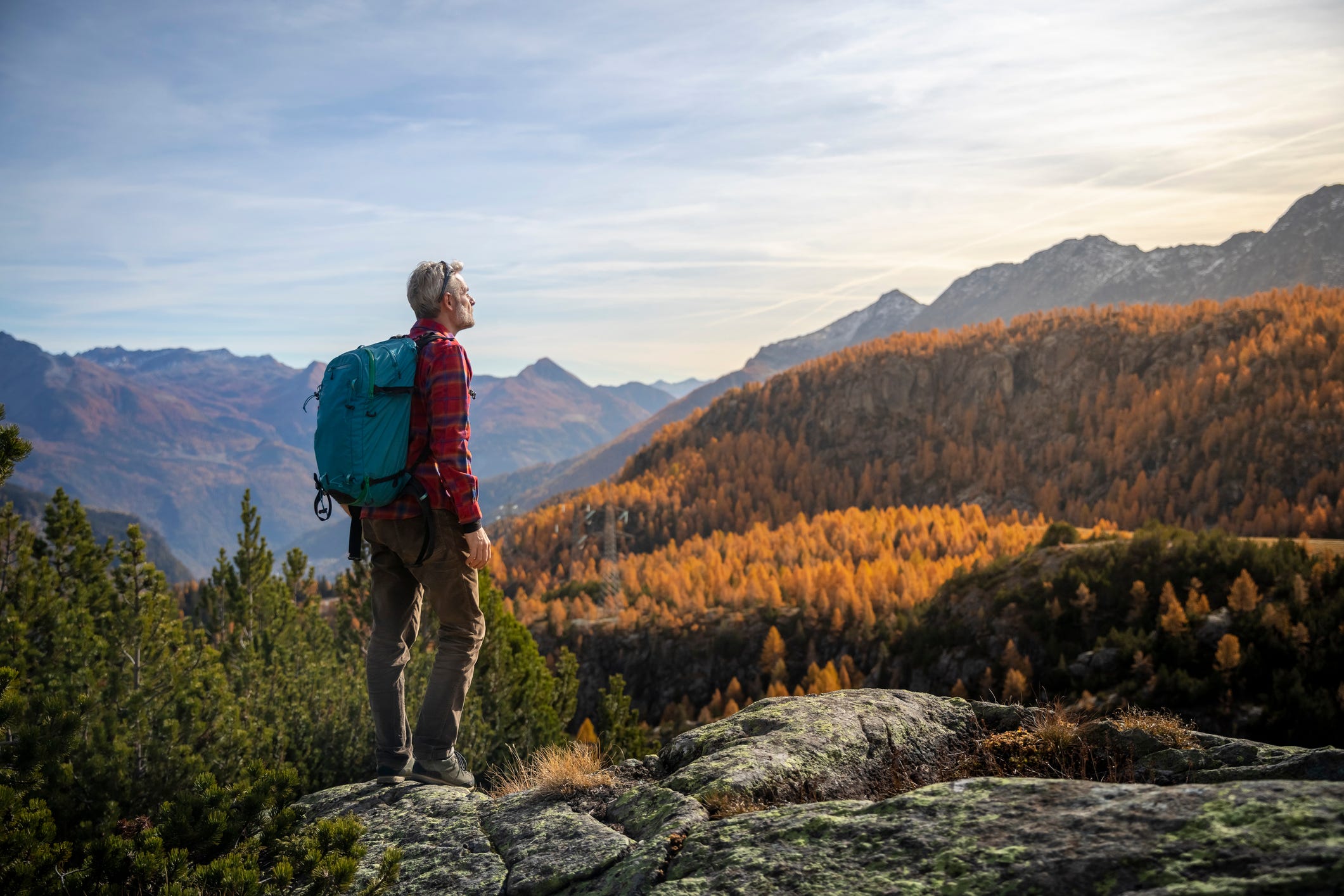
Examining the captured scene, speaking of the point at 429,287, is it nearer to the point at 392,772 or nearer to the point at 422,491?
the point at 422,491

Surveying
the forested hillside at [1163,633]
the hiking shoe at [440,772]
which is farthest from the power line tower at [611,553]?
the hiking shoe at [440,772]

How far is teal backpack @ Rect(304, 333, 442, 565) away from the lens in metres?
5.96

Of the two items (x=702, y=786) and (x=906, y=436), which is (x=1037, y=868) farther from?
(x=906, y=436)

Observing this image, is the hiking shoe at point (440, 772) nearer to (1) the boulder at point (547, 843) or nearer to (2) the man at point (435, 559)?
(2) the man at point (435, 559)

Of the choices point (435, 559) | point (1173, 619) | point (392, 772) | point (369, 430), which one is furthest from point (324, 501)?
point (1173, 619)

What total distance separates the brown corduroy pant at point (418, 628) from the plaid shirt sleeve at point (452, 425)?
0.36 meters

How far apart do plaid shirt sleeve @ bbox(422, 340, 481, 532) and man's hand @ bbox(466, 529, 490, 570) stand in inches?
4.1

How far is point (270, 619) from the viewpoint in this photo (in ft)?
63.1

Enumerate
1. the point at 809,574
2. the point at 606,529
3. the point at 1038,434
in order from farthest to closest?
the point at 1038,434
the point at 606,529
the point at 809,574

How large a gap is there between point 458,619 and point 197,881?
2.40 m

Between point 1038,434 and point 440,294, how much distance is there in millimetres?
137740

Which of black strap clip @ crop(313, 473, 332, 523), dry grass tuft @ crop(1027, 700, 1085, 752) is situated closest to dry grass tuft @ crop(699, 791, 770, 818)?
dry grass tuft @ crop(1027, 700, 1085, 752)

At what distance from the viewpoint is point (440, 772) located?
689 centimetres

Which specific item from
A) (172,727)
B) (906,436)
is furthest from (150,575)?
(906,436)
